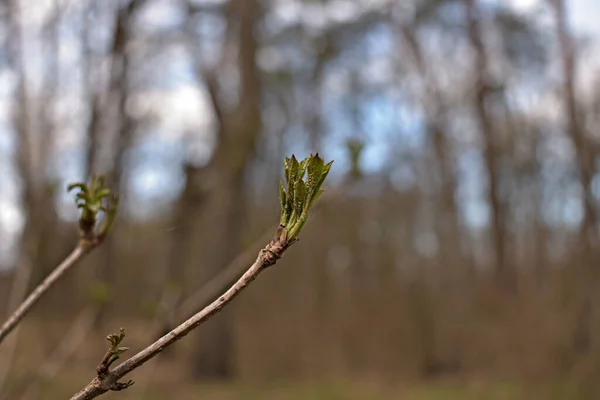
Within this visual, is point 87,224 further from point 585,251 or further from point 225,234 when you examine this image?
point 225,234

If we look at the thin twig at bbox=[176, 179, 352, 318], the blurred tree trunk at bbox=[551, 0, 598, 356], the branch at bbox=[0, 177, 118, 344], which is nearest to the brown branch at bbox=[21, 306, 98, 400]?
the thin twig at bbox=[176, 179, 352, 318]

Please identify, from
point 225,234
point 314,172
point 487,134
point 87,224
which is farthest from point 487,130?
point 314,172

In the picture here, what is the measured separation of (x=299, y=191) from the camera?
0.68 metres

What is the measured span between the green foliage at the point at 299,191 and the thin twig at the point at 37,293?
0.49m

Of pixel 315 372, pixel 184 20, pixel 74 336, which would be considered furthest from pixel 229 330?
pixel 74 336

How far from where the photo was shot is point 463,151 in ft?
70.2

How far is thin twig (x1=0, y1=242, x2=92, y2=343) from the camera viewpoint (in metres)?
0.93

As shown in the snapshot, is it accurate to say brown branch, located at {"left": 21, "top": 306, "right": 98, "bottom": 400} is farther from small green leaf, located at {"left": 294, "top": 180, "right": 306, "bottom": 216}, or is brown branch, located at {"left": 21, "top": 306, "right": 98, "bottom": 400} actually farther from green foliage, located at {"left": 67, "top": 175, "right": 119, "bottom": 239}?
small green leaf, located at {"left": 294, "top": 180, "right": 306, "bottom": 216}

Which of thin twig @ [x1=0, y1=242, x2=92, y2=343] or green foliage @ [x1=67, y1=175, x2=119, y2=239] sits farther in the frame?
green foliage @ [x1=67, y1=175, x2=119, y2=239]

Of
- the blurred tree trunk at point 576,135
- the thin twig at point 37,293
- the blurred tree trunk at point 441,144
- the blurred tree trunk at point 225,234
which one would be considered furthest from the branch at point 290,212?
the blurred tree trunk at point 441,144

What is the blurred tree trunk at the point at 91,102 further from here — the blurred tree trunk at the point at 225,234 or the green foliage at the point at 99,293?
the green foliage at the point at 99,293

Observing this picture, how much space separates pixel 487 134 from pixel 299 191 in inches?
566

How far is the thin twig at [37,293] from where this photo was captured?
36.6 inches

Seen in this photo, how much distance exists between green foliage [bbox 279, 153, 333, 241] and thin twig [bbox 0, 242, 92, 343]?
1.62 feet
